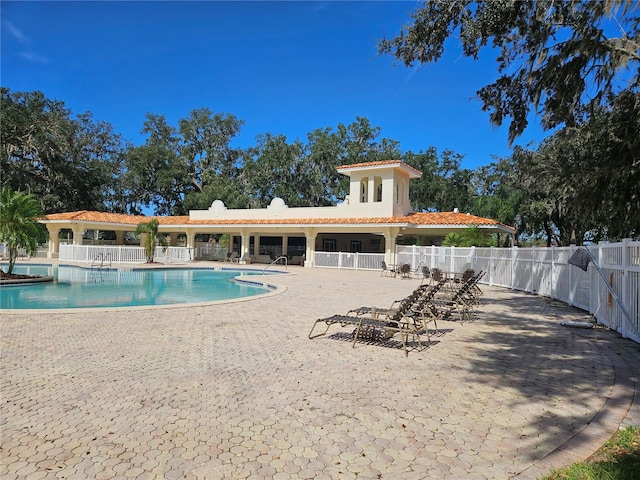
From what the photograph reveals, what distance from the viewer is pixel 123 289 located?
1639 cm

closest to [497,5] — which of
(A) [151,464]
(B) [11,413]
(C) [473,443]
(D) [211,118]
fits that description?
(C) [473,443]

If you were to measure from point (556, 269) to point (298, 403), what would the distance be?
37.2 ft

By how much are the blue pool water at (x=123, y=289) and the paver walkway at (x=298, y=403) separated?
549 centimetres

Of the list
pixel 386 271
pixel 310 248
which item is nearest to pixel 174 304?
pixel 386 271

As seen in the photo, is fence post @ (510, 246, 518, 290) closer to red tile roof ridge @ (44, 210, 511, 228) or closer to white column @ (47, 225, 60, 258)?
red tile roof ridge @ (44, 210, 511, 228)

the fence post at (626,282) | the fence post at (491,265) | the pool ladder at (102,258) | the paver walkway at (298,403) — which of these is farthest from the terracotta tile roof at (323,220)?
the paver walkway at (298,403)

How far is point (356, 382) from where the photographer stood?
491 centimetres

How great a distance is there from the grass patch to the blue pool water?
38.8 ft

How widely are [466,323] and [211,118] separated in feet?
153

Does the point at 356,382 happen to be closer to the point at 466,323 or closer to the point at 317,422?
the point at 317,422

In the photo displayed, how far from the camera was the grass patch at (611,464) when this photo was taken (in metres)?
2.83

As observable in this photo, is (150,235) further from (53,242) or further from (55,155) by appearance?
(55,155)

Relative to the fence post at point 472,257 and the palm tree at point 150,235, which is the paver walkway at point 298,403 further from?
the palm tree at point 150,235

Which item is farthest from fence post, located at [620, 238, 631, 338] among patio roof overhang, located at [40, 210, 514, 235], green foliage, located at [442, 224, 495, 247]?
patio roof overhang, located at [40, 210, 514, 235]
